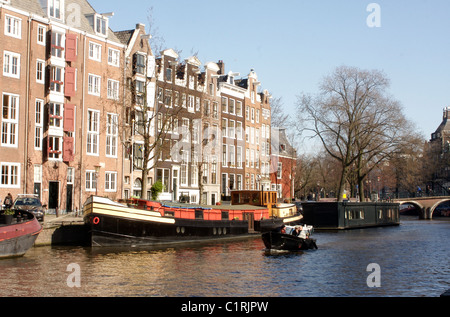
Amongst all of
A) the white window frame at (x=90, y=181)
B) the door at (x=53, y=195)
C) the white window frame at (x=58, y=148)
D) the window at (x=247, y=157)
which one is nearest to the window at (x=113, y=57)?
the white window frame at (x=58, y=148)

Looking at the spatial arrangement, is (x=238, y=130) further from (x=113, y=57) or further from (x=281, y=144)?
(x=113, y=57)

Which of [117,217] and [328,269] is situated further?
[117,217]

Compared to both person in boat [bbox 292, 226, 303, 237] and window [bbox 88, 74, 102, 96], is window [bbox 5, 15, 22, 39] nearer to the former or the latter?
window [bbox 88, 74, 102, 96]

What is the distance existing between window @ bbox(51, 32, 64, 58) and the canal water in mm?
20852

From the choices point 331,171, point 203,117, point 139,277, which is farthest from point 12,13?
point 331,171

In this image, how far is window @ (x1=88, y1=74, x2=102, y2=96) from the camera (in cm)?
5675

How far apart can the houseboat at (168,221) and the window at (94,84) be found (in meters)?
16.9

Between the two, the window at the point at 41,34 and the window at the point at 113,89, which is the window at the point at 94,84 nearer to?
the window at the point at 113,89

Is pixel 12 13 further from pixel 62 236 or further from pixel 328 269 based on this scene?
pixel 328 269

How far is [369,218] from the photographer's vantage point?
7500cm

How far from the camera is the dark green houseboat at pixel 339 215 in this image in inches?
2638

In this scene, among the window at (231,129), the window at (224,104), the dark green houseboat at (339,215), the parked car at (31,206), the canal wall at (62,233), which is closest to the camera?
the canal wall at (62,233)
